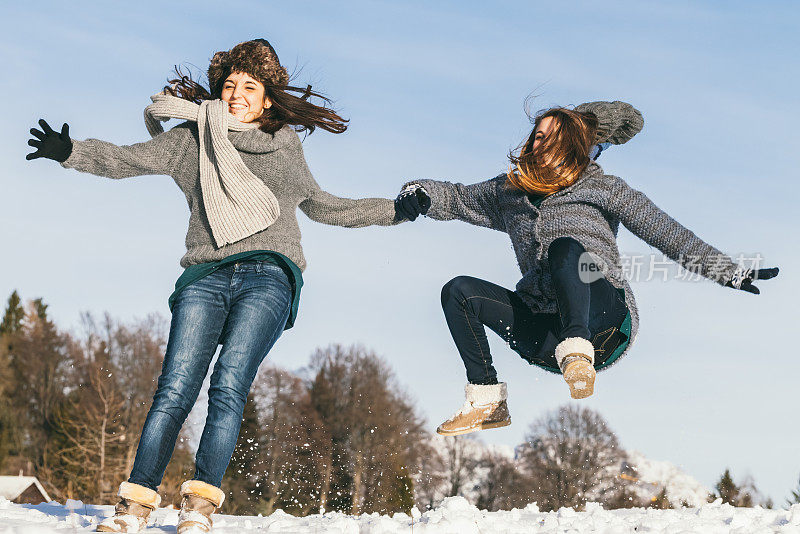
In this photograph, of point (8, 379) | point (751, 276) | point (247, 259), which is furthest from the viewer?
point (8, 379)

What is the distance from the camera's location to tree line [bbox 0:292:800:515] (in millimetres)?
28000

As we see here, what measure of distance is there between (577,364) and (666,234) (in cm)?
113

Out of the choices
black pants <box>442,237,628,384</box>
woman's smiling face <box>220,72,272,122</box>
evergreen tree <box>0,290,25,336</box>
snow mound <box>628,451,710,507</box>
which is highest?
evergreen tree <box>0,290,25,336</box>

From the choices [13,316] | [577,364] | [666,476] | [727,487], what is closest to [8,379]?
[13,316]

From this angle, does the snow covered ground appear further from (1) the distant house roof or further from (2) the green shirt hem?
(1) the distant house roof

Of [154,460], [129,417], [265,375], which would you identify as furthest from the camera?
[265,375]

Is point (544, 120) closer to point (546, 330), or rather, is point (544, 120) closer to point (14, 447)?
point (546, 330)

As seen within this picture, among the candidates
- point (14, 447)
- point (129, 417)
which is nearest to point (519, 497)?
point (129, 417)

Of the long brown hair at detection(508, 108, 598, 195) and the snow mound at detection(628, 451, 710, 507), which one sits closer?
the long brown hair at detection(508, 108, 598, 195)

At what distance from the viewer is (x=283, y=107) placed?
15.7 feet

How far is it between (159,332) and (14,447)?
1119 cm

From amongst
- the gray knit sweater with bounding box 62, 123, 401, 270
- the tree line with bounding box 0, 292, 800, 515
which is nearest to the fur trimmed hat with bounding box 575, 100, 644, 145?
the gray knit sweater with bounding box 62, 123, 401, 270

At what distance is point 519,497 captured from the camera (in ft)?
119

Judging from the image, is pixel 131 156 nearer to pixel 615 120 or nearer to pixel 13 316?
pixel 615 120
